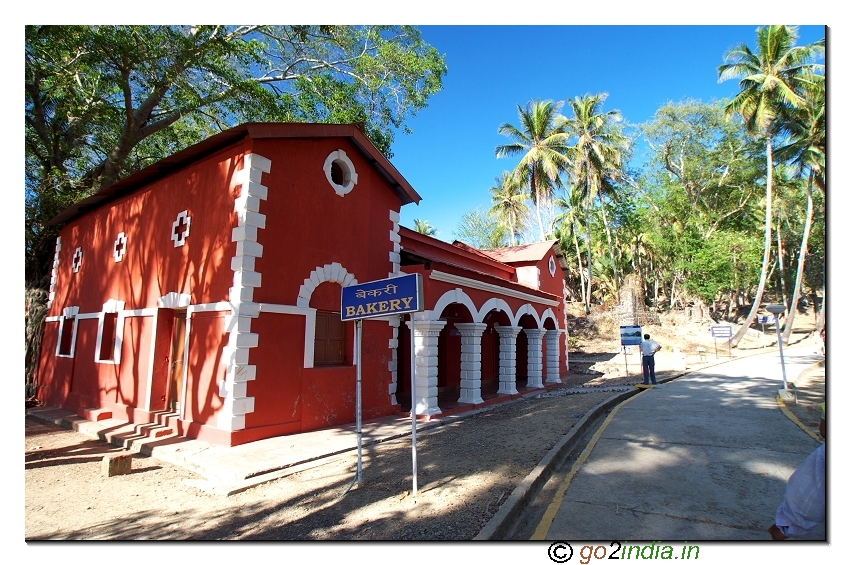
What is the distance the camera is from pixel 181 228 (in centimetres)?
932

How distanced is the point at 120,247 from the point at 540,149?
2588cm

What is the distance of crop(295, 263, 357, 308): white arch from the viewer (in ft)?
28.8

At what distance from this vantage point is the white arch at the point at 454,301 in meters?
10.6

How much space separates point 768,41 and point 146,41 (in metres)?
12.6

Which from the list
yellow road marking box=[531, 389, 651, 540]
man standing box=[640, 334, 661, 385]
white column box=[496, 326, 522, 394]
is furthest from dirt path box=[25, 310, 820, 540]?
man standing box=[640, 334, 661, 385]

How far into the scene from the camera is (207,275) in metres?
8.52

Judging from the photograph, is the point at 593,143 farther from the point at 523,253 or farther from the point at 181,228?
the point at 181,228

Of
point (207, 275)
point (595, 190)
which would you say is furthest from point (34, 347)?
point (595, 190)

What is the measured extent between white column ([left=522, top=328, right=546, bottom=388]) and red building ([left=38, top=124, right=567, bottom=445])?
150 inches

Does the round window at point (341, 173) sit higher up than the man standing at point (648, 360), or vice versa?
the round window at point (341, 173)

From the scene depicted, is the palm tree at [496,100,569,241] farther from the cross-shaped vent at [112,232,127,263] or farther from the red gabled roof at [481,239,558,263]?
the cross-shaped vent at [112,232,127,263]

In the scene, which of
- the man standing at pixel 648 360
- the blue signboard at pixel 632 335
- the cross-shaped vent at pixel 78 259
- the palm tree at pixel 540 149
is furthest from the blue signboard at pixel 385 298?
the palm tree at pixel 540 149

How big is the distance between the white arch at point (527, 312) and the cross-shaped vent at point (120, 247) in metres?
11.0

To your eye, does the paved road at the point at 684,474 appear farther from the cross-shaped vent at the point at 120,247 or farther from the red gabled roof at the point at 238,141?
the cross-shaped vent at the point at 120,247
